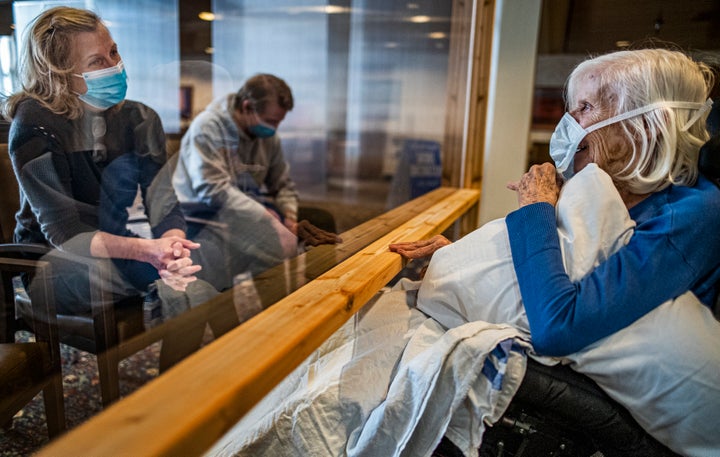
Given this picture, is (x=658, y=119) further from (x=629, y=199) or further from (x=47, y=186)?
(x=47, y=186)

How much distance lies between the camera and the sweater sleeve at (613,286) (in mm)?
845

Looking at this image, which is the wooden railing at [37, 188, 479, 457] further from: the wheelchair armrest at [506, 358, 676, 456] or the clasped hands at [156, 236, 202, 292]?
the wheelchair armrest at [506, 358, 676, 456]

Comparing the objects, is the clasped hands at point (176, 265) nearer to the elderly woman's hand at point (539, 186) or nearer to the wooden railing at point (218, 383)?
the wooden railing at point (218, 383)

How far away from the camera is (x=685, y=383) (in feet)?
2.72

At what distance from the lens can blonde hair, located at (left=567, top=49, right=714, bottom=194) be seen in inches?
38.0

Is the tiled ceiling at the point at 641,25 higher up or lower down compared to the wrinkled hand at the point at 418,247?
higher up

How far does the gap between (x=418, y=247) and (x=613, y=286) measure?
0.52 meters

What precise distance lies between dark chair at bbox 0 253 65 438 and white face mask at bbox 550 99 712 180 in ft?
3.74

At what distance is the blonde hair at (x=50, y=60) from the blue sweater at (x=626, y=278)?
3.21 ft

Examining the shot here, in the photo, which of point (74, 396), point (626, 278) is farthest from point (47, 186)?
point (626, 278)

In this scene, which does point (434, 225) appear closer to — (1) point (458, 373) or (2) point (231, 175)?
A: (1) point (458, 373)

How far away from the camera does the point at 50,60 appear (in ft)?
3.29

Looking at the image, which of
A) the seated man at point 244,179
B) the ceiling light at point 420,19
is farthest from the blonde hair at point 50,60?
the ceiling light at point 420,19

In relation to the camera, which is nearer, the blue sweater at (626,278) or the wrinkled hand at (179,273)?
the blue sweater at (626,278)
